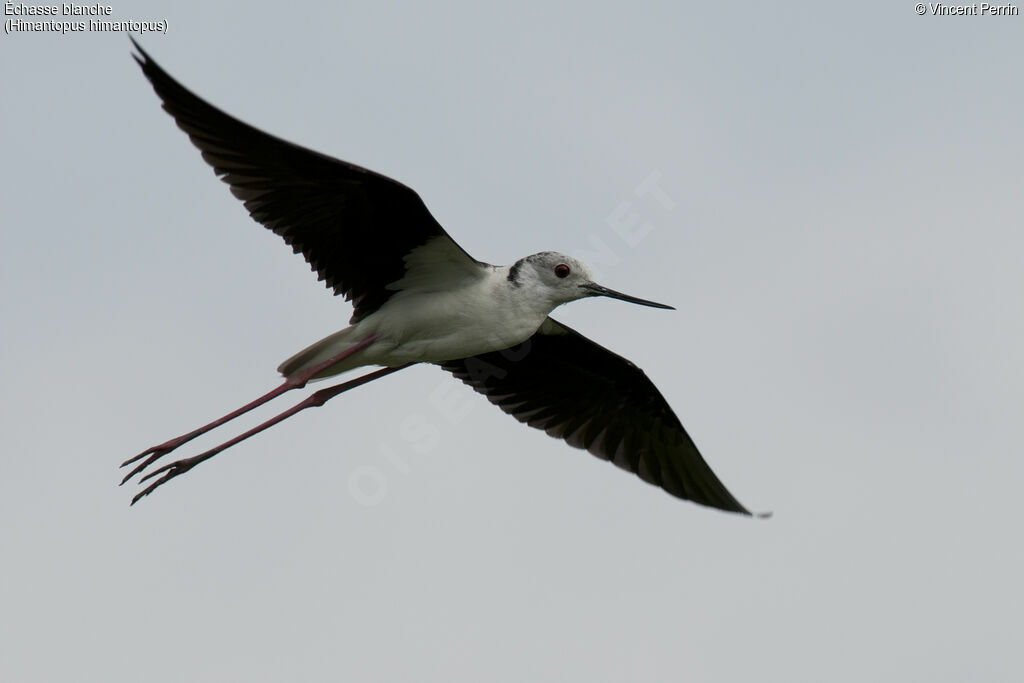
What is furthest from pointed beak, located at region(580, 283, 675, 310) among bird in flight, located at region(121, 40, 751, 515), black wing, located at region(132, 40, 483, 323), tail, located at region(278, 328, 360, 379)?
tail, located at region(278, 328, 360, 379)

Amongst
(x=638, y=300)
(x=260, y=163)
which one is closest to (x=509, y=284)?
(x=638, y=300)

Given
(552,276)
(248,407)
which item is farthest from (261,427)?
(552,276)

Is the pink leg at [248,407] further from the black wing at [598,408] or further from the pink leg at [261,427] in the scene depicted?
the black wing at [598,408]

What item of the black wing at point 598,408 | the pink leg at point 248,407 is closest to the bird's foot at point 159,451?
the pink leg at point 248,407

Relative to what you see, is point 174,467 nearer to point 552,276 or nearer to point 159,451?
point 159,451

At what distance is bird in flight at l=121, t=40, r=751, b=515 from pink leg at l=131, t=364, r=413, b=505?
0.03 ft

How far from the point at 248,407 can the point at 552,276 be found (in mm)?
2504

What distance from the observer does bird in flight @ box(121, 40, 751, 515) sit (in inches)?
379

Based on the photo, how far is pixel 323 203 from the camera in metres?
10.0

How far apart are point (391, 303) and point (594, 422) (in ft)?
8.28

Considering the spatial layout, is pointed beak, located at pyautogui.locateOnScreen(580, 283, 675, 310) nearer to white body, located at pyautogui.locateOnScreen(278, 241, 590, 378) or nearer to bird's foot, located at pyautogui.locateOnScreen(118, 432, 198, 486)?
white body, located at pyautogui.locateOnScreen(278, 241, 590, 378)

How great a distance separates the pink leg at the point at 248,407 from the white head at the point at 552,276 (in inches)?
48.0

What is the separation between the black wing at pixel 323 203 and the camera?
9.42m

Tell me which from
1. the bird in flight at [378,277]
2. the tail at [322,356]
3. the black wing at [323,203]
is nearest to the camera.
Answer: the black wing at [323,203]
